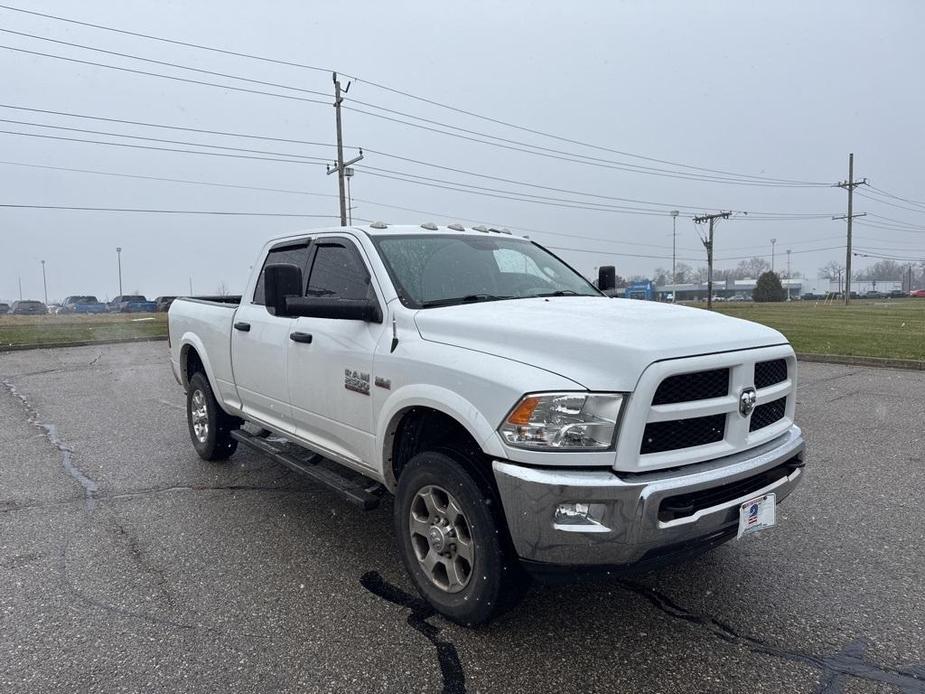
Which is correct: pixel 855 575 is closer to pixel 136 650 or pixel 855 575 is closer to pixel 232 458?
pixel 136 650

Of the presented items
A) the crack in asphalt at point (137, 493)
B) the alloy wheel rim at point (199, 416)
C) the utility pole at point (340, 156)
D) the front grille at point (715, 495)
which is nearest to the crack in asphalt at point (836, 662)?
the front grille at point (715, 495)

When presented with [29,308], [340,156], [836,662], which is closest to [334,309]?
[836,662]

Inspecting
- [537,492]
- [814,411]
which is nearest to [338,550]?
[537,492]

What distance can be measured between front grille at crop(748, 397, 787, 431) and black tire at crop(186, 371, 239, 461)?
4.44 meters

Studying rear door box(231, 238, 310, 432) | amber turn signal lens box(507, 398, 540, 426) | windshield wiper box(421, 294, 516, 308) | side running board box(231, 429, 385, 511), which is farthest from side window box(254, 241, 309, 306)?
amber turn signal lens box(507, 398, 540, 426)

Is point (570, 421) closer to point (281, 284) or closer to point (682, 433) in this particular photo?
point (682, 433)

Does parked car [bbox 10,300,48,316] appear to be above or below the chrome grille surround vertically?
below

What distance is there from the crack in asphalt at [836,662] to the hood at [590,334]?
1333 millimetres

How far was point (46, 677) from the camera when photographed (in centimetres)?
270

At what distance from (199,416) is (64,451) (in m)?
1.53

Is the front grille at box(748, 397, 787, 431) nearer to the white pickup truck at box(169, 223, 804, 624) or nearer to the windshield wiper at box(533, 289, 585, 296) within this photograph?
the white pickup truck at box(169, 223, 804, 624)

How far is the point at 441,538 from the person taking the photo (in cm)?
304

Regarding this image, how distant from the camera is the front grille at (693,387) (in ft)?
8.77

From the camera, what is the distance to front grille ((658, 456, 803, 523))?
103 inches
